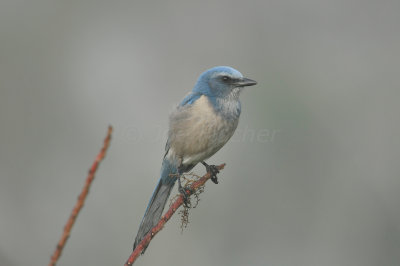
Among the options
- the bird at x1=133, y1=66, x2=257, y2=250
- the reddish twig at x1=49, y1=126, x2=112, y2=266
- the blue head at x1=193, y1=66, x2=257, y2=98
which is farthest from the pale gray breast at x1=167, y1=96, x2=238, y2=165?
the reddish twig at x1=49, y1=126, x2=112, y2=266

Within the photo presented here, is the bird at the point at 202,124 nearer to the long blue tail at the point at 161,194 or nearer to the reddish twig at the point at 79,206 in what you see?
the long blue tail at the point at 161,194

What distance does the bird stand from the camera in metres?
4.46

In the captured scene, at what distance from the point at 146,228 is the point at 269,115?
3.19 m

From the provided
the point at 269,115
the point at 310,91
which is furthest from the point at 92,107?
the point at 310,91

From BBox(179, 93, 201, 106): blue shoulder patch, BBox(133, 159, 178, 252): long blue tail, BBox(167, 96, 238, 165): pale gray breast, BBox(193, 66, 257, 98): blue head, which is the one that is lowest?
BBox(133, 159, 178, 252): long blue tail

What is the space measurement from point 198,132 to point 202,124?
0.08m

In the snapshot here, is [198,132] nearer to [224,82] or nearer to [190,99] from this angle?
[190,99]

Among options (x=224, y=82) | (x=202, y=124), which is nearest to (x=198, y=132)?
(x=202, y=124)

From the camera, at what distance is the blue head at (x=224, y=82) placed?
466cm

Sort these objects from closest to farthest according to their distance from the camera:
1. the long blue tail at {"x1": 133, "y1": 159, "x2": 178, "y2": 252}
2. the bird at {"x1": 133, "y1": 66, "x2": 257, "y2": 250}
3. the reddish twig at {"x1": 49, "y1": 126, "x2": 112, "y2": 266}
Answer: the reddish twig at {"x1": 49, "y1": 126, "x2": 112, "y2": 266}, the long blue tail at {"x1": 133, "y1": 159, "x2": 178, "y2": 252}, the bird at {"x1": 133, "y1": 66, "x2": 257, "y2": 250}

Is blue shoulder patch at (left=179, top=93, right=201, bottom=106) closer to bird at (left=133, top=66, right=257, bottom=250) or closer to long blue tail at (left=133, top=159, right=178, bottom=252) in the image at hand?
bird at (left=133, top=66, right=257, bottom=250)

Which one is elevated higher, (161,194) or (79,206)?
(79,206)

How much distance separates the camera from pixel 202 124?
4480mm

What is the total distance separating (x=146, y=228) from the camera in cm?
364
